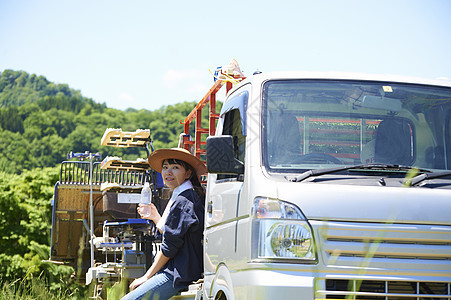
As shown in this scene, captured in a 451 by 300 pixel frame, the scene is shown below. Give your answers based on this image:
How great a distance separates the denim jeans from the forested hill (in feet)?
238

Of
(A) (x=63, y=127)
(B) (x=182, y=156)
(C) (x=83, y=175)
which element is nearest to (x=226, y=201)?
(B) (x=182, y=156)

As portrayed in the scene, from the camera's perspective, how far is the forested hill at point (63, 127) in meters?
98.5

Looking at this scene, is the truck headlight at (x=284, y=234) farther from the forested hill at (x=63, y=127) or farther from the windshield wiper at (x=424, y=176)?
the forested hill at (x=63, y=127)

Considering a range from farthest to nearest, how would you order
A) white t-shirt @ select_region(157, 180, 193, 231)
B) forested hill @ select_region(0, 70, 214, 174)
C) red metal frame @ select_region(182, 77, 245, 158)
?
forested hill @ select_region(0, 70, 214, 174) → red metal frame @ select_region(182, 77, 245, 158) → white t-shirt @ select_region(157, 180, 193, 231)

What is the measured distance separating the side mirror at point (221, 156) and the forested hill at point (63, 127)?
74051mm

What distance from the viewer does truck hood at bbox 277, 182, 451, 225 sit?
3607 mm

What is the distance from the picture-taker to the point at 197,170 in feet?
20.2

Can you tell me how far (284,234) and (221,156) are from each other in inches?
29.7

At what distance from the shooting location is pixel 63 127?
113 m

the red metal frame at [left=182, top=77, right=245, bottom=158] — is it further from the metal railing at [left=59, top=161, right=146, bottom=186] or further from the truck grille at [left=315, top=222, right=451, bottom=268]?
the truck grille at [left=315, top=222, right=451, bottom=268]

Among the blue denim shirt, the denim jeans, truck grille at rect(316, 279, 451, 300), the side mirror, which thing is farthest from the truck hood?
the denim jeans

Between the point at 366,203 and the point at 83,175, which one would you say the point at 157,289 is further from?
the point at 83,175

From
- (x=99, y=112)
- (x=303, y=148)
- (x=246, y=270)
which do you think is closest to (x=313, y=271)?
(x=246, y=270)

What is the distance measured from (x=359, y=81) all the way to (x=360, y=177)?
3.08 ft
